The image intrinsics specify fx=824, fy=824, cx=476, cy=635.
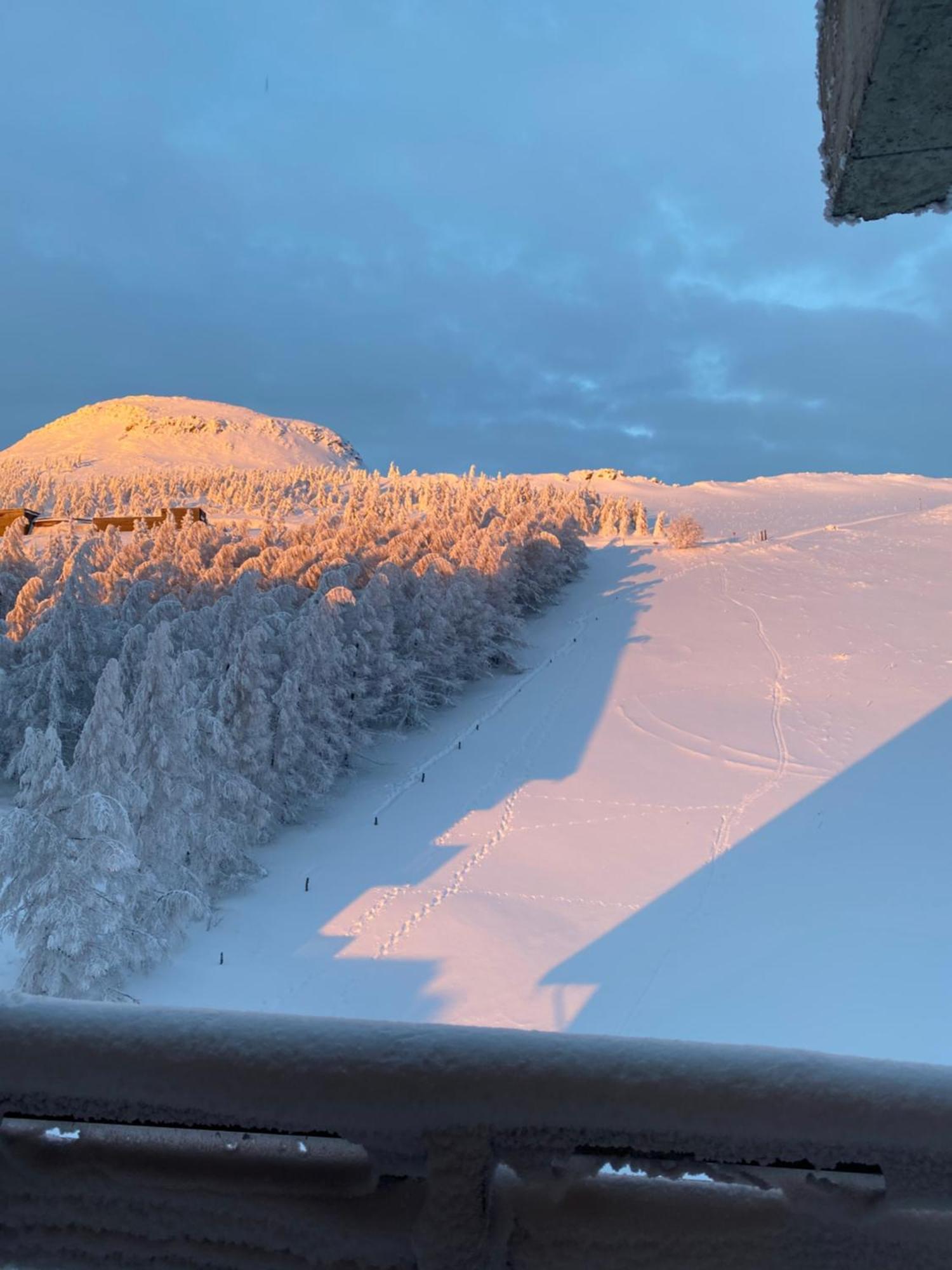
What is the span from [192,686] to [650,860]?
12.9 m

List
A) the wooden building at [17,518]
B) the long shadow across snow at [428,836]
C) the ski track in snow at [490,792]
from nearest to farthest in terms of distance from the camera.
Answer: the long shadow across snow at [428,836] → the ski track in snow at [490,792] → the wooden building at [17,518]

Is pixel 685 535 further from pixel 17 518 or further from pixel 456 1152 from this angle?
A: pixel 456 1152

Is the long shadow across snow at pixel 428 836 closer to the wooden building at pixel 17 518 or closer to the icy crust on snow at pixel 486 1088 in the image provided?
the icy crust on snow at pixel 486 1088

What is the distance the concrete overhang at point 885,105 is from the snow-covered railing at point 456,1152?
1.48 meters

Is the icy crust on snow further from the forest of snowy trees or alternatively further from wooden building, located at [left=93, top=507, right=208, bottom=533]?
wooden building, located at [left=93, top=507, right=208, bottom=533]

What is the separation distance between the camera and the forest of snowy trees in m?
15.1

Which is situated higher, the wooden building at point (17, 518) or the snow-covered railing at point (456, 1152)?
the wooden building at point (17, 518)

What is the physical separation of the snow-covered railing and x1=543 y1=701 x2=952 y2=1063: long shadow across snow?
1424 centimetres

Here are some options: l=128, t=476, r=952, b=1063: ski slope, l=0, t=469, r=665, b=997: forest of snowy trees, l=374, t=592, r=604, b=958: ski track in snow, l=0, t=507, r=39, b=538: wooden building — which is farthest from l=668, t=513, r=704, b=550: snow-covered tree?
l=0, t=507, r=39, b=538: wooden building

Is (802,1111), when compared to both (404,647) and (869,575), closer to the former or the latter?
(404,647)

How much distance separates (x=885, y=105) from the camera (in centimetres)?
145

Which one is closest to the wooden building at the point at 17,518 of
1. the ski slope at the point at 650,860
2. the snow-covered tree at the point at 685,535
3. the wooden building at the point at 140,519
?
the wooden building at the point at 140,519

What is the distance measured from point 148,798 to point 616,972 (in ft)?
36.2

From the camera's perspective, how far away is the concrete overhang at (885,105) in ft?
4.20
